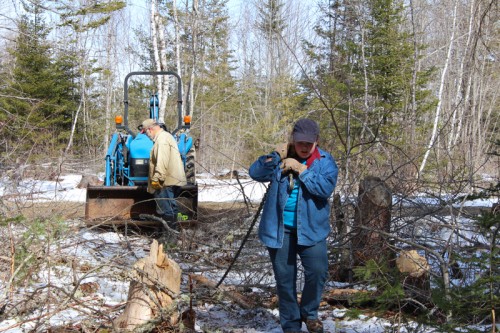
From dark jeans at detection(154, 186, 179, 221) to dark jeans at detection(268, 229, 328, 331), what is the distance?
368 centimetres

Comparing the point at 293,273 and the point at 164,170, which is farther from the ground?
the point at 164,170

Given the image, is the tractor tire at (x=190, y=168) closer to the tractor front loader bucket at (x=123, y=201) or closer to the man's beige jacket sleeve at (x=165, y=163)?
the tractor front loader bucket at (x=123, y=201)

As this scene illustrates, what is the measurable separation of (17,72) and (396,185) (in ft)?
66.8

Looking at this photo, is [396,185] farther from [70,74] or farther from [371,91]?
[70,74]

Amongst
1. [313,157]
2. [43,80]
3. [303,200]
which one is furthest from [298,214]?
[43,80]

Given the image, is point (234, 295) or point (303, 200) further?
point (234, 295)

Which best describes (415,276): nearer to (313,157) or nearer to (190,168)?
(313,157)

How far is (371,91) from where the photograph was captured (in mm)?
17516

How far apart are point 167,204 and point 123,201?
1.25m

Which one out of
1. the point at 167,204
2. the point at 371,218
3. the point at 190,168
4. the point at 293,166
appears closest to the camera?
the point at 293,166

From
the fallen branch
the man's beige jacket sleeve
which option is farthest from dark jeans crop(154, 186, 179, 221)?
the fallen branch

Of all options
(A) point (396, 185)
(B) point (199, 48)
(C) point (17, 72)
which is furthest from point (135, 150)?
(B) point (199, 48)

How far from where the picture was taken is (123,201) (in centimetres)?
865

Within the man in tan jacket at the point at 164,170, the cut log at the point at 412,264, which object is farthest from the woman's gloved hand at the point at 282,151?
the man in tan jacket at the point at 164,170
